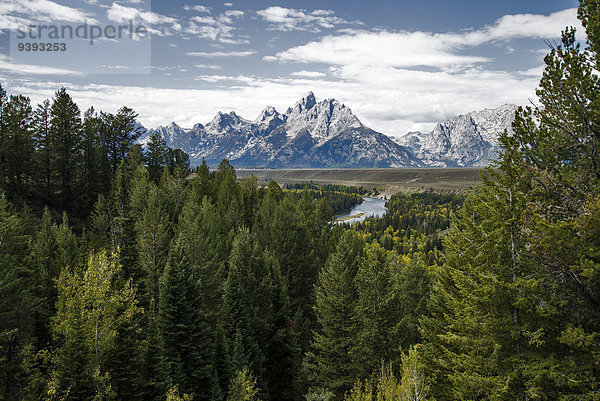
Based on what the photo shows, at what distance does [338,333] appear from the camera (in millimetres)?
24734

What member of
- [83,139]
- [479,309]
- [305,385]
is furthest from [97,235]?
[479,309]

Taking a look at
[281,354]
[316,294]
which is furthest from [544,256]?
[281,354]

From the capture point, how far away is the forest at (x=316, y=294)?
1130cm

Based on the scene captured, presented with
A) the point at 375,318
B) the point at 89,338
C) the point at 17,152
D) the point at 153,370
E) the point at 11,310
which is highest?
the point at 17,152

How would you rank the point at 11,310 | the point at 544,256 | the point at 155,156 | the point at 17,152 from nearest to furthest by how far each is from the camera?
the point at 544,256, the point at 11,310, the point at 17,152, the point at 155,156

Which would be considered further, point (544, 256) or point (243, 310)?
point (243, 310)

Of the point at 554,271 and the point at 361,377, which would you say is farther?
the point at 361,377

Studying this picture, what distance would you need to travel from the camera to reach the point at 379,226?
143 meters

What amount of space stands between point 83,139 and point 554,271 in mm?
64832

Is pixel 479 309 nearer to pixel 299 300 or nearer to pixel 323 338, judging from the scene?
pixel 323 338

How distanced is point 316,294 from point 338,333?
5.27 m

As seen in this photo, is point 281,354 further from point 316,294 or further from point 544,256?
Result: point 544,256

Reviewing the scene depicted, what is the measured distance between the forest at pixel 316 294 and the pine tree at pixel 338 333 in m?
0.14

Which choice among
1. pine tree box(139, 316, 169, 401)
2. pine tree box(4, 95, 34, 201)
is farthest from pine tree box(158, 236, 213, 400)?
pine tree box(4, 95, 34, 201)
